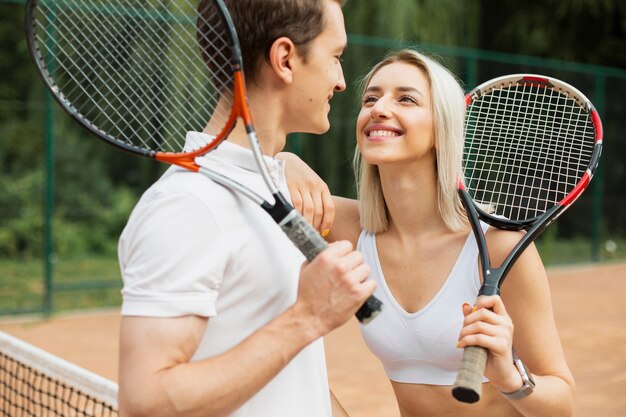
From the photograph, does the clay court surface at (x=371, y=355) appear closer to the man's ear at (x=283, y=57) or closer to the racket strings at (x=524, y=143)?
the racket strings at (x=524, y=143)

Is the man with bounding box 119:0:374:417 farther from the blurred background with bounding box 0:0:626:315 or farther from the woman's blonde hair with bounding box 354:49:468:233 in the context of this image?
the blurred background with bounding box 0:0:626:315

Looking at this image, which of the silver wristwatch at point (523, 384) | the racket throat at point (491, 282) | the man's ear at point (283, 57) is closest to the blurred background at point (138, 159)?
the racket throat at point (491, 282)

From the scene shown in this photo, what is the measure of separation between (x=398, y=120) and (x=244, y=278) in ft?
3.04

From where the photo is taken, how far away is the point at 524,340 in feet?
6.38

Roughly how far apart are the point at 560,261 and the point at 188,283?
Answer: 30.6 ft

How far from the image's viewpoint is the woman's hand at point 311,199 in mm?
1881

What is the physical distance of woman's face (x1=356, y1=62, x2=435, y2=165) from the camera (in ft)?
6.93

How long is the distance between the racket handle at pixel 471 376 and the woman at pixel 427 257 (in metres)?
0.26

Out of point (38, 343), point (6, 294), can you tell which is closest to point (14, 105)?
point (6, 294)

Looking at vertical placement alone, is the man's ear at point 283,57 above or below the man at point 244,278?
above

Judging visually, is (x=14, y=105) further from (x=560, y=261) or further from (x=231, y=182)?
(x=231, y=182)

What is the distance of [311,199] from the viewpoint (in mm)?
1910

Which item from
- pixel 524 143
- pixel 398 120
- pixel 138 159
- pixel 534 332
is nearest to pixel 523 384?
pixel 534 332

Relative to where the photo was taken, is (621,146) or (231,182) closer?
(231,182)
